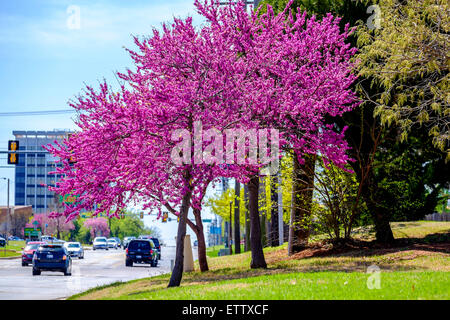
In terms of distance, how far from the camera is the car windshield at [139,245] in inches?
1551

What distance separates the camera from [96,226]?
5733 inches

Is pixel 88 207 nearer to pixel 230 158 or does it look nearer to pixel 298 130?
pixel 230 158

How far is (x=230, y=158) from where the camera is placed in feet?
57.5

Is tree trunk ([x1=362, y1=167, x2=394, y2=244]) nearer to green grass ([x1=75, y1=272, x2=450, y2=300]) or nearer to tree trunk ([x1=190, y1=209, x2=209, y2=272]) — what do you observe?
tree trunk ([x1=190, y1=209, x2=209, y2=272])

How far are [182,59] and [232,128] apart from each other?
2.36 metres

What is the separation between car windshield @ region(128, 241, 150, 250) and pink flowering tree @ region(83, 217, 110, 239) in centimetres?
10310

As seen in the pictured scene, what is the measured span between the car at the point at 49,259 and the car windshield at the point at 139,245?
9.14m

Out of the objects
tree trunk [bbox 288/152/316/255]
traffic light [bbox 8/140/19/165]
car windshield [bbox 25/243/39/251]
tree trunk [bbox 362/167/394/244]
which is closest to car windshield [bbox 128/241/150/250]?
car windshield [bbox 25/243/39/251]

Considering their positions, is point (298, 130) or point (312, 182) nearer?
point (298, 130)

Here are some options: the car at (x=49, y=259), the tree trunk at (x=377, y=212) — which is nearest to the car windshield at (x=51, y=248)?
the car at (x=49, y=259)

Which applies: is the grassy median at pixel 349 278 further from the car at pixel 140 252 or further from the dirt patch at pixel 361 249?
the car at pixel 140 252

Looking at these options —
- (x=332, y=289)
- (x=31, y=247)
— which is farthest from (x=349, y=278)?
(x=31, y=247)

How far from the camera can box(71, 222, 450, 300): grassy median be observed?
1177cm
